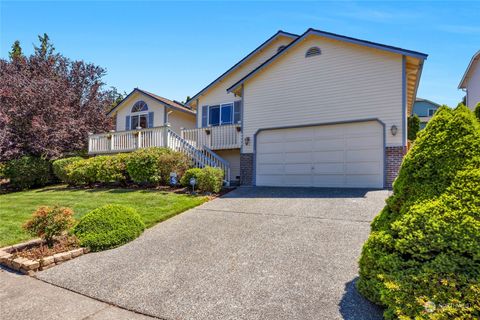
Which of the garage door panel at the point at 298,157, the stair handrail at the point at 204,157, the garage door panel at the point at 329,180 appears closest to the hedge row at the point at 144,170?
the stair handrail at the point at 204,157

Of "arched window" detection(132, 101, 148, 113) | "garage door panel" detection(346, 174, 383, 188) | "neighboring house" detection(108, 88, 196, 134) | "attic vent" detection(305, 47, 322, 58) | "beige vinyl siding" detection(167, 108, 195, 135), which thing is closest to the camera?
"garage door panel" detection(346, 174, 383, 188)

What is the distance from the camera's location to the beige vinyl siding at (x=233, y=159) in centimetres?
1627

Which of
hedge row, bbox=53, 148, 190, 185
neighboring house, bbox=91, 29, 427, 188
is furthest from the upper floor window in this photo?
hedge row, bbox=53, 148, 190, 185

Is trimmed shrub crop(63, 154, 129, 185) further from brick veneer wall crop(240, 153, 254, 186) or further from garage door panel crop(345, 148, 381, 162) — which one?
garage door panel crop(345, 148, 381, 162)

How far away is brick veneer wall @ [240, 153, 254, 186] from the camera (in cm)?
1401

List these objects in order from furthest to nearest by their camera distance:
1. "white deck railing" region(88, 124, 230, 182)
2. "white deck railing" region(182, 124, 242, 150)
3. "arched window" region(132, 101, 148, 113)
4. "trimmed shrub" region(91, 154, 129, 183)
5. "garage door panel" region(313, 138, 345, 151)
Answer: "arched window" region(132, 101, 148, 113) < "white deck railing" region(182, 124, 242, 150) < "white deck railing" region(88, 124, 230, 182) < "trimmed shrub" region(91, 154, 129, 183) < "garage door panel" region(313, 138, 345, 151)

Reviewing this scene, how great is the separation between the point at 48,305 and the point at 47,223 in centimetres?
252

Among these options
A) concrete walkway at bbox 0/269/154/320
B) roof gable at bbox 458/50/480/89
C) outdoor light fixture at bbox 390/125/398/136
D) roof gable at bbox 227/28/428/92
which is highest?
roof gable at bbox 458/50/480/89

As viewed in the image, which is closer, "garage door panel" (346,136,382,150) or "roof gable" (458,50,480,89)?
"garage door panel" (346,136,382,150)

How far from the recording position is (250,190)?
12.4 metres

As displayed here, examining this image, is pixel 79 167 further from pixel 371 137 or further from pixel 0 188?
pixel 371 137

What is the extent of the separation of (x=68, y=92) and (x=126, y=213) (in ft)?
51.2

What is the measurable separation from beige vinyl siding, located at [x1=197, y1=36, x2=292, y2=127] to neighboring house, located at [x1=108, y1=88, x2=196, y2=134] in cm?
243

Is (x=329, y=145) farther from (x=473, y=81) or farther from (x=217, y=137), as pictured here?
(x=473, y=81)
